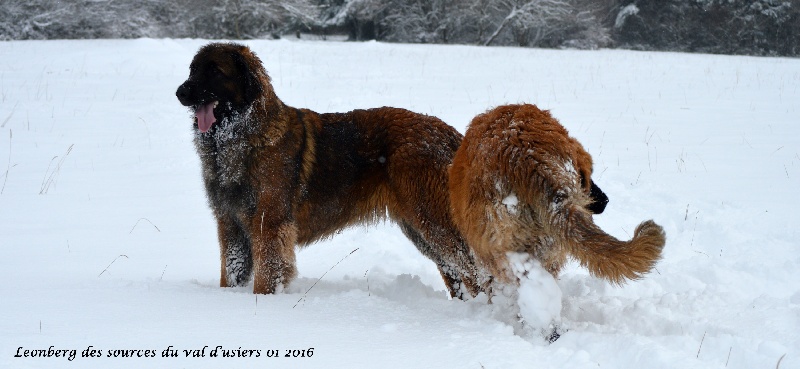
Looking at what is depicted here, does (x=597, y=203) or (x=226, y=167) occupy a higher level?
(x=597, y=203)

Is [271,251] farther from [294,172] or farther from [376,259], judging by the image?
[376,259]

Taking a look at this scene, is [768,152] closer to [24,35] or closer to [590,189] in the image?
[590,189]

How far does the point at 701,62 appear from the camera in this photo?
20172 mm

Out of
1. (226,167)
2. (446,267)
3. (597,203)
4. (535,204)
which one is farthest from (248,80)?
(597,203)

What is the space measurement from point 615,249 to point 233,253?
8.27 feet

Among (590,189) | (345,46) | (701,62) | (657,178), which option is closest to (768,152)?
(657,178)

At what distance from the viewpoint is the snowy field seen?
104 inches

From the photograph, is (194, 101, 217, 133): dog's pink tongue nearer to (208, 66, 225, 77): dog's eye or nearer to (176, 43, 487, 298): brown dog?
(176, 43, 487, 298): brown dog

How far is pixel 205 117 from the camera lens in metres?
3.93

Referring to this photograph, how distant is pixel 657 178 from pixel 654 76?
1131 cm

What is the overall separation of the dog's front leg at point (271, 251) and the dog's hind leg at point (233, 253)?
242 mm

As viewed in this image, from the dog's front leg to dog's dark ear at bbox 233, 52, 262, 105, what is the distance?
29.8 inches

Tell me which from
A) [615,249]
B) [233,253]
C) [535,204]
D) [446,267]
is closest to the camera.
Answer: [615,249]

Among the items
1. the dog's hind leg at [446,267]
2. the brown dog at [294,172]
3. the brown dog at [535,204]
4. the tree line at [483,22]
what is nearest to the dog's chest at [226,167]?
the brown dog at [294,172]
